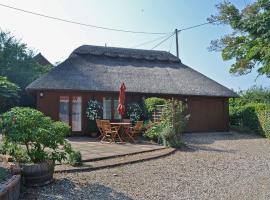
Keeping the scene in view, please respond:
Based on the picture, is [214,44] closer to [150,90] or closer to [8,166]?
[150,90]

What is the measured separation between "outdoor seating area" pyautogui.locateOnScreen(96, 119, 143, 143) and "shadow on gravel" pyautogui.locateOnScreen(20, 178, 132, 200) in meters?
6.79

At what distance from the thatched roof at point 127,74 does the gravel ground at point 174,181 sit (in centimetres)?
752

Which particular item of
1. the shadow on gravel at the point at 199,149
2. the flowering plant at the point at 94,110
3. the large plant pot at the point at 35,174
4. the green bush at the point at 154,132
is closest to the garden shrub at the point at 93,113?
the flowering plant at the point at 94,110

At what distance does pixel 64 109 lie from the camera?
1680 centimetres

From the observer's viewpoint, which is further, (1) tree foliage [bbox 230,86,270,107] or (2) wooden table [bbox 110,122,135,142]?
(1) tree foliage [bbox 230,86,270,107]

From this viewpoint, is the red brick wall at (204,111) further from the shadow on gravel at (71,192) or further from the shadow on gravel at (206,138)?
the shadow on gravel at (71,192)

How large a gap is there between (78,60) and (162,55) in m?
5.95

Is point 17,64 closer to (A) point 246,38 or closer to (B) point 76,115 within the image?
(B) point 76,115

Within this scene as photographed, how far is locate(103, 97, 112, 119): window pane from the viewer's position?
686 inches

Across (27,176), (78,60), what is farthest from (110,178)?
(78,60)

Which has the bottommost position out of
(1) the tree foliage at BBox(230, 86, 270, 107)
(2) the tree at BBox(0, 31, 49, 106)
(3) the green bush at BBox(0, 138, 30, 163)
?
(3) the green bush at BBox(0, 138, 30, 163)

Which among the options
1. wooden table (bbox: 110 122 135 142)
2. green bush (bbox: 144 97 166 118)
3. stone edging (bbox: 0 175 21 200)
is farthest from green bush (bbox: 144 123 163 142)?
stone edging (bbox: 0 175 21 200)

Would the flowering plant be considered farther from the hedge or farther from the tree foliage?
the tree foliage

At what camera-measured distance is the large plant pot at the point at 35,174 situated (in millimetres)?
6414
